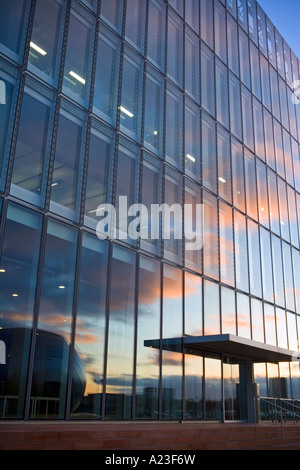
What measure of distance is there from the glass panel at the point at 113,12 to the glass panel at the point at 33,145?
15.6 feet

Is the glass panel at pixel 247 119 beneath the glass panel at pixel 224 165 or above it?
above

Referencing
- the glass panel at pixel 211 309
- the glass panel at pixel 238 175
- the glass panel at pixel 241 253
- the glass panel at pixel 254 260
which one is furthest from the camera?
the glass panel at pixel 238 175

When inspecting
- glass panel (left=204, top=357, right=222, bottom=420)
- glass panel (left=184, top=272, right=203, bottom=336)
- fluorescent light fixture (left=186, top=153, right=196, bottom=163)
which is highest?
fluorescent light fixture (left=186, top=153, right=196, bottom=163)

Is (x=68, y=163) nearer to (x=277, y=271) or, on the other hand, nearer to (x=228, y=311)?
(x=228, y=311)

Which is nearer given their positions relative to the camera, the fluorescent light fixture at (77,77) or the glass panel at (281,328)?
the fluorescent light fixture at (77,77)

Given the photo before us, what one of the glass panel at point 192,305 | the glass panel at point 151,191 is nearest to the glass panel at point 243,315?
the glass panel at point 192,305

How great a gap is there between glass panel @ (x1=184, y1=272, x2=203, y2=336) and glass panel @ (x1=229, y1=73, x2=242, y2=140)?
9066 millimetres

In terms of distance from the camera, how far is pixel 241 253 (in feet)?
73.4

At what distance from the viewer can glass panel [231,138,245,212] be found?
913 inches

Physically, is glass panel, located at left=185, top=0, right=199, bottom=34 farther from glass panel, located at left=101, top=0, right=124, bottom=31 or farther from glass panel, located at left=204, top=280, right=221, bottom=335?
glass panel, located at left=204, top=280, right=221, bottom=335

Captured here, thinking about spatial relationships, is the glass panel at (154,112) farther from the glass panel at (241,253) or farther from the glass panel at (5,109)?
the glass panel at (241,253)

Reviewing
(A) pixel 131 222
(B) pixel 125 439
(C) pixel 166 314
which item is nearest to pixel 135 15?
(A) pixel 131 222

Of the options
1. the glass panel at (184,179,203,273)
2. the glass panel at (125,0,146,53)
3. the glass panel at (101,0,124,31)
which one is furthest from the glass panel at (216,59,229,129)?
the glass panel at (101,0,124,31)

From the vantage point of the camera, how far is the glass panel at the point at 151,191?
1700 cm
